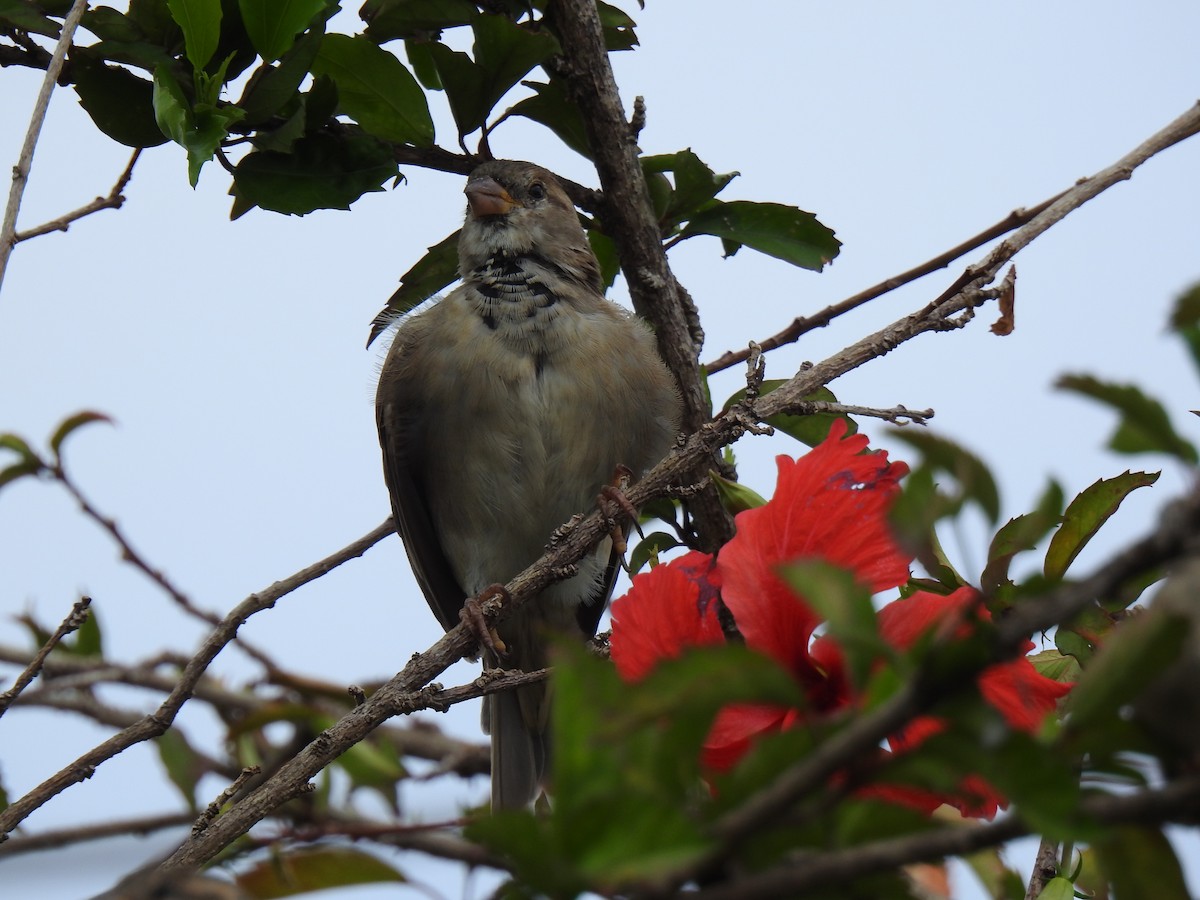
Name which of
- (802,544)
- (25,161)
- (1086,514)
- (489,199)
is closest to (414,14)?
(25,161)

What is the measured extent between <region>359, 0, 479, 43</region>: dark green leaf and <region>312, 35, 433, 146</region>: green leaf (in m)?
0.05

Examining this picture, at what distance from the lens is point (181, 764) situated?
105 inches

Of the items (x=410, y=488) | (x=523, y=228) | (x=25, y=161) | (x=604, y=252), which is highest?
(x=523, y=228)

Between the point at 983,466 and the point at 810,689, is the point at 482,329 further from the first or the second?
the point at 983,466

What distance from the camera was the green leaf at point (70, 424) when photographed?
2.67 metres

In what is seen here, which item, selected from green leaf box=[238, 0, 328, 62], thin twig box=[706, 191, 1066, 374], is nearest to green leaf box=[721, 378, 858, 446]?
thin twig box=[706, 191, 1066, 374]

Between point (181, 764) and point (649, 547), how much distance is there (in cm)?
115

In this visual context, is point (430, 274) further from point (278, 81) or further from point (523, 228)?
point (523, 228)

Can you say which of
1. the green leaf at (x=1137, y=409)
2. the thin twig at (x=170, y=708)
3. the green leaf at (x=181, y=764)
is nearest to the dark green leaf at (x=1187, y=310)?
the green leaf at (x=1137, y=409)

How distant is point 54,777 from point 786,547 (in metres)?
1.24

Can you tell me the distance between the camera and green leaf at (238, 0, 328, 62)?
2092 mm

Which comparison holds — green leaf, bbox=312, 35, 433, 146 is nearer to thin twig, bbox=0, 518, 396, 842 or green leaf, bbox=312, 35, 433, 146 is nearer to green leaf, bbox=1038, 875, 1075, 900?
thin twig, bbox=0, 518, 396, 842

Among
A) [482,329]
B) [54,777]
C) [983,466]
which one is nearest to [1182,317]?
[983,466]

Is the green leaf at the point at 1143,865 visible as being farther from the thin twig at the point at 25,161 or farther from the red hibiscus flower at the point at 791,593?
the thin twig at the point at 25,161
